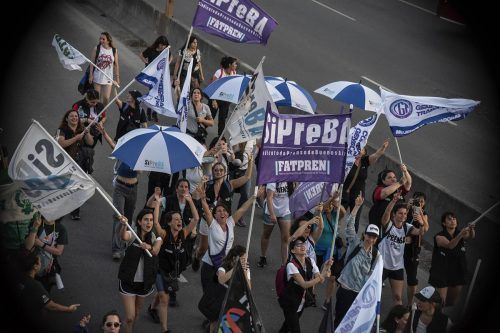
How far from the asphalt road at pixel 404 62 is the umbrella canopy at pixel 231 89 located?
→ 3.36 m

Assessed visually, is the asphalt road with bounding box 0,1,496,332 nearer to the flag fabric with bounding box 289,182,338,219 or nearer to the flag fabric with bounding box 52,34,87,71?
the flag fabric with bounding box 289,182,338,219

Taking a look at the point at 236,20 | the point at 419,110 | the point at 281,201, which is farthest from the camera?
the point at 236,20

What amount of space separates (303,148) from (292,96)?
13.3ft

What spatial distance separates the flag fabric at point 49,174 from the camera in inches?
391

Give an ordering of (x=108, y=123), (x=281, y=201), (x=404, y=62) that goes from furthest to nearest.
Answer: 1. (x=404, y=62)
2. (x=108, y=123)
3. (x=281, y=201)

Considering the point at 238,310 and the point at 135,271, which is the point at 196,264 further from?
the point at 238,310

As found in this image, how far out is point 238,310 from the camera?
9453 millimetres

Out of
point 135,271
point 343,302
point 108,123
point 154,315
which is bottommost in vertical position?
point 154,315

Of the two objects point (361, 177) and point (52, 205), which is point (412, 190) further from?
point (52, 205)

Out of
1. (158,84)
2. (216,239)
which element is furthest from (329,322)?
(158,84)

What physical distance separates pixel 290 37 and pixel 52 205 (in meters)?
13.3

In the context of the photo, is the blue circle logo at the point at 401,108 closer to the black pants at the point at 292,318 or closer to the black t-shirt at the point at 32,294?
the black pants at the point at 292,318

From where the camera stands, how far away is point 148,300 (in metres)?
12.0

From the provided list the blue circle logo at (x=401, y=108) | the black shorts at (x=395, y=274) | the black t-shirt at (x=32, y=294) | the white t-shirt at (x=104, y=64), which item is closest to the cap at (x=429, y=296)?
the black shorts at (x=395, y=274)
